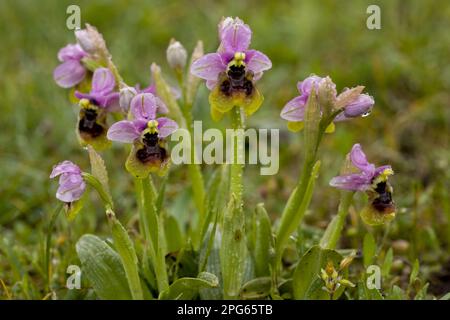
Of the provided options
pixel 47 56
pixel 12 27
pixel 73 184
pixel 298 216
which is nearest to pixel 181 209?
pixel 298 216

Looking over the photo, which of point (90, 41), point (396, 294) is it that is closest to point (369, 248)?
point (396, 294)

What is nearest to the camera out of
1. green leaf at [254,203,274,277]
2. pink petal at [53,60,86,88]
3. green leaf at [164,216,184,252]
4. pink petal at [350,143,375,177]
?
pink petal at [350,143,375,177]

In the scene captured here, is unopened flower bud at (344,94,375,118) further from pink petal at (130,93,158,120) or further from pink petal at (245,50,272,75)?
pink petal at (130,93,158,120)

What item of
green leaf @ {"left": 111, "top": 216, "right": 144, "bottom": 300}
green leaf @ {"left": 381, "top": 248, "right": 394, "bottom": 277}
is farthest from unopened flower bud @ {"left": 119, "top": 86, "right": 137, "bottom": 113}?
green leaf @ {"left": 381, "top": 248, "right": 394, "bottom": 277}

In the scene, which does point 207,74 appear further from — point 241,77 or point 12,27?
point 12,27

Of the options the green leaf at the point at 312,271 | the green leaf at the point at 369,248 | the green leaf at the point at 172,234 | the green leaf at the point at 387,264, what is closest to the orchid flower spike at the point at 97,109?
the green leaf at the point at 172,234
